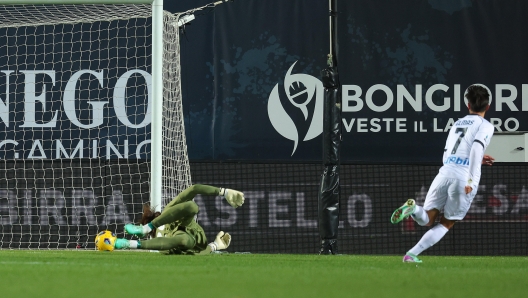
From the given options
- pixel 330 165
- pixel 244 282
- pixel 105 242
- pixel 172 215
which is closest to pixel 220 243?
pixel 172 215

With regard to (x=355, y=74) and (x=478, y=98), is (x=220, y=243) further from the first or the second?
(x=355, y=74)

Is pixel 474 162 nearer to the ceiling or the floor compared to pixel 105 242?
nearer to the ceiling

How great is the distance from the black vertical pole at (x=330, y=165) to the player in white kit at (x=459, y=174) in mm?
2588

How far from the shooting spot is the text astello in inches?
550

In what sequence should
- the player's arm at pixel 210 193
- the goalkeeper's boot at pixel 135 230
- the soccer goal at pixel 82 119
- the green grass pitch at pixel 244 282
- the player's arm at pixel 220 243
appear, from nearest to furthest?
the green grass pitch at pixel 244 282 → the goalkeeper's boot at pixel 135 230 → the player's arm at pixel 210 193 → the player's arm at pixel 220 243 → the soccer goal at pixel 82 119

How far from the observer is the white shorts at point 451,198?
23.9 ft

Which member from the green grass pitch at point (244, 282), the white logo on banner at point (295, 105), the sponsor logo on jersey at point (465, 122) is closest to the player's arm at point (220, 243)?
the sponsor logo on jersey at point (465, 122)

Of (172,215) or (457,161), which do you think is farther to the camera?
(172,215)

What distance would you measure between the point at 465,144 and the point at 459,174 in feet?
0.83

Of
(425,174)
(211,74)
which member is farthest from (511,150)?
(211,74)

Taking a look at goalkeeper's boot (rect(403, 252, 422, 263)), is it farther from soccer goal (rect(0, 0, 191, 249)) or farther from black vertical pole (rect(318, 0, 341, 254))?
soccer goal (rect(0, 0, 191, 249))

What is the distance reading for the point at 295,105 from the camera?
1414 cm

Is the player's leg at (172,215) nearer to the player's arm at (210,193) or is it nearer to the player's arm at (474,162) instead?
the player's arm at (210,193)

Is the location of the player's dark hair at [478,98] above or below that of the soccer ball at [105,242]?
above
